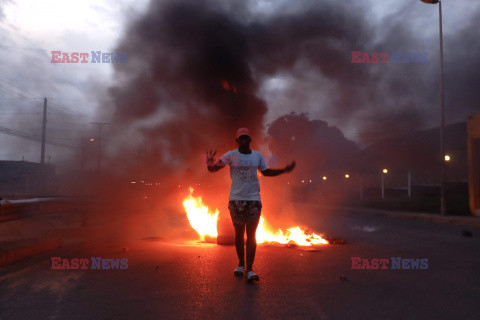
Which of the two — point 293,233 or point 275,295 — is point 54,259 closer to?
point 275,295

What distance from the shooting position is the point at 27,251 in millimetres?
6285

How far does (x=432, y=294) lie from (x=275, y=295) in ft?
5.62

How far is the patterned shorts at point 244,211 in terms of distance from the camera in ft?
15.0

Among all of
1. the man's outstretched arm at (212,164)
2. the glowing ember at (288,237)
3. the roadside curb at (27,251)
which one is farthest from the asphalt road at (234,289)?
the glowing ember at (288,237)

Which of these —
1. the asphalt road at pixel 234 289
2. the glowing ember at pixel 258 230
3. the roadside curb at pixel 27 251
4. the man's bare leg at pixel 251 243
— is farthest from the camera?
the glowing ember at pixel 258 230

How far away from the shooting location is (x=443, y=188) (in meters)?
16.3

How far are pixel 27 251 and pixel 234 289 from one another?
4.36m

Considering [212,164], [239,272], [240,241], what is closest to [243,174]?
[212,164]

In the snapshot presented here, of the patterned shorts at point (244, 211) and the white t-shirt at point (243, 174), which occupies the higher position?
the white t-shirt at point (243, 174)

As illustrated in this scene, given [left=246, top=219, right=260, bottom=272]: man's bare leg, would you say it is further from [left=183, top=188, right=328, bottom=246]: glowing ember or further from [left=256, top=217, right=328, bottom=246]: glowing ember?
[left=183, top=188, right=328, bottom=246]: glowing ember

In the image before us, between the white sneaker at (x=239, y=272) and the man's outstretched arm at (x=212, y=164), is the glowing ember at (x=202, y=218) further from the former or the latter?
the man's outstretched arm at (x=212, y=164)

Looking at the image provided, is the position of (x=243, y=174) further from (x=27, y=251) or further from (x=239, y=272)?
(x=27, y=251)

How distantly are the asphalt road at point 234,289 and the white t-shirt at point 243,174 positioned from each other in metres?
1.04

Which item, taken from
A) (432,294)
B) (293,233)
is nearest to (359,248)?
(293,233)
